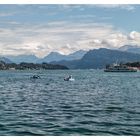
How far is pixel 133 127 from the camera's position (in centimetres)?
2389

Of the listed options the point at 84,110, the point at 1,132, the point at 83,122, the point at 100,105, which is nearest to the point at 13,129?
the point at 1,132

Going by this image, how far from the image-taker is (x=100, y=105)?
36.0 m

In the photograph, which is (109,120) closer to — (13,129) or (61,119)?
(61,119)

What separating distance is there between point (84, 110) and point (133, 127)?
8758 millimetres

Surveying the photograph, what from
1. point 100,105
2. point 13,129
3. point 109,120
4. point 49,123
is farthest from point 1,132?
point 100,105

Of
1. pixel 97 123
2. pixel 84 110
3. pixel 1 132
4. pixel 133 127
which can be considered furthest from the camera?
pixel 84 110

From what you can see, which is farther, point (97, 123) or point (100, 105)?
point (100, 105)

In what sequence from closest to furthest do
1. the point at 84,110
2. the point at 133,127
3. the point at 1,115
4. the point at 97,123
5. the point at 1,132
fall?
the point at 1,132 → the point at 133,127 → the point at 97,123 → the point at 1,115 → the point at 84,110

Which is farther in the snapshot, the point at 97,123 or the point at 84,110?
the point at 84,110

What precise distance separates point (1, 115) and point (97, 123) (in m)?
6.77
